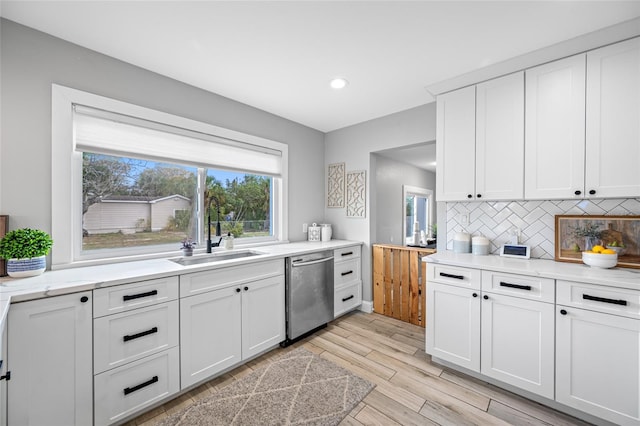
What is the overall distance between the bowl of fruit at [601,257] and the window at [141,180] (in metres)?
2.98

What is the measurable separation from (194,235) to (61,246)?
0.99 meters

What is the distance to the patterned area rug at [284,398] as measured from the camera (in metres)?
1.70

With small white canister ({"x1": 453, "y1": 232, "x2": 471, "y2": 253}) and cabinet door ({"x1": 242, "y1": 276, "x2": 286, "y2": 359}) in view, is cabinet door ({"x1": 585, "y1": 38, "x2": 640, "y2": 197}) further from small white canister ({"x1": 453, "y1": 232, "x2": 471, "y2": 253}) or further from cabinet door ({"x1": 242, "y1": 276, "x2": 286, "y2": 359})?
cabinet door ({"x1": 242, "y1": 276, "x2": 286, "y2": 359})

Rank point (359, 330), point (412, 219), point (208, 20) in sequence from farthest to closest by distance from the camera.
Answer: point (412, 219), point (359, 330), point (208, 20)

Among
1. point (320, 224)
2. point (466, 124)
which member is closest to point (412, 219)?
point (320, 224)

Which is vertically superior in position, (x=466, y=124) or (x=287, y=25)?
(x=287, y=25)

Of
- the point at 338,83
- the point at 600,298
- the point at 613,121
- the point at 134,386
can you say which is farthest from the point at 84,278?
the point at 613,121

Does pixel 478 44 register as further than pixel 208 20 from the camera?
Yes

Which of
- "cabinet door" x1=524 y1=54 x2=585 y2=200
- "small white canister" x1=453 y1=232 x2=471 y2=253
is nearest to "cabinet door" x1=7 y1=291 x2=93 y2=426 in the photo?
"small white canister" x1=453 y1=232 x2=471 y2=253

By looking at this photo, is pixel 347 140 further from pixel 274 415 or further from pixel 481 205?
pixel 274 415

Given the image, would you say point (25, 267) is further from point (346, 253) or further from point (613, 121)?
point (613, 121)

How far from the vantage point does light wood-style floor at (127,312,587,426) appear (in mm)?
1704

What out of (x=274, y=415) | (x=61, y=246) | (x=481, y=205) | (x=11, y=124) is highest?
(x=11, y=124)

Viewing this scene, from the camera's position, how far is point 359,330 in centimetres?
296
